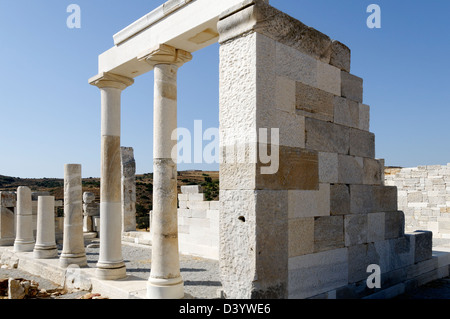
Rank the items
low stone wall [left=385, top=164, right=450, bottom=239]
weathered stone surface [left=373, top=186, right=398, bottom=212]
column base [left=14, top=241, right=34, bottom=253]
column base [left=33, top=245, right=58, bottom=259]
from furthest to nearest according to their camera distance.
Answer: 1. low stone wall [left=385, top=164, right=450, bottom=239]
2. column base [left=14, top=241, right=34, bottom=253]
3. column base [left=33, top=245, right=58, bottom=259]
4. weathered stone surface [left=373, top=186, right=398, bottom=212]

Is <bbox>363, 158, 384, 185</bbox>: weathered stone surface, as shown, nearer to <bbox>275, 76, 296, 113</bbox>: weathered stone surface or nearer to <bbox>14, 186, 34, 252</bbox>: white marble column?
<bbox>275, 76, 296, 113</bbox>: weathered stone surface

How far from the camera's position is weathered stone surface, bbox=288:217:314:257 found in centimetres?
412

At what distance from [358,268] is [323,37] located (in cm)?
316

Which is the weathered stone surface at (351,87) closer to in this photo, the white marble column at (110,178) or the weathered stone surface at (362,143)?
the weathered stone surface at (362,143)

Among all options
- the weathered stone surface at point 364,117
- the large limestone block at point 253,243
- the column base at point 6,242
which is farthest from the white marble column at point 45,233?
the weathered stone surface at point 364,117

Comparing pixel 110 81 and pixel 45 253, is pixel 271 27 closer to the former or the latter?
pixel 110 81

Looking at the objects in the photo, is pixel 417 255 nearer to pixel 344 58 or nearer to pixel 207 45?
pixel 344 58

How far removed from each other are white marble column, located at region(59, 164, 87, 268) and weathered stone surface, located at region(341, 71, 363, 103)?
752cm

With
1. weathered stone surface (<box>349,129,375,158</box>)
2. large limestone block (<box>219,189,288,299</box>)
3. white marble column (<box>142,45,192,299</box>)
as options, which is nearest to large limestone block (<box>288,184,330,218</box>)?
large limestone block (<box>219,189,288,299</box>)

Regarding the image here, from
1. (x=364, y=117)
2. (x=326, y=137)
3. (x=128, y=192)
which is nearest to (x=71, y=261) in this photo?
(x=128, y=192)

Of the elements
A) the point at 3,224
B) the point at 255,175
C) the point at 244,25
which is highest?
the point at 244,25
